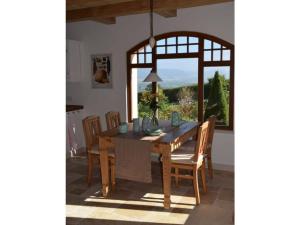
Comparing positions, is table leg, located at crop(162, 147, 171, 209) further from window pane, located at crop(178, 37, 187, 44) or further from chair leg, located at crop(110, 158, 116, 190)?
window pane, located at crop(178, 37, 187, 44)

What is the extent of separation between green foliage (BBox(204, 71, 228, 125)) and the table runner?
179 cm

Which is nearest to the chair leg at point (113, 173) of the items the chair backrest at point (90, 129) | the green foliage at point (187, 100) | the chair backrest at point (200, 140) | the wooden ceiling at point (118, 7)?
the chair backrest at point (90, 129)

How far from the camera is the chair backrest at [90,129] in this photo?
4.04m

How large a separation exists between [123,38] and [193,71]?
4.75ft

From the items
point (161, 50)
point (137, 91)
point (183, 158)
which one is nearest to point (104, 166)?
point (183, 158)

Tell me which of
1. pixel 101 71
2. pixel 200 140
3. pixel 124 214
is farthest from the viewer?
pixel 101 71

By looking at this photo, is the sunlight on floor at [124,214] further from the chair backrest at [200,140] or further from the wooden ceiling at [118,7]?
the wooden ceiling at [118,7]

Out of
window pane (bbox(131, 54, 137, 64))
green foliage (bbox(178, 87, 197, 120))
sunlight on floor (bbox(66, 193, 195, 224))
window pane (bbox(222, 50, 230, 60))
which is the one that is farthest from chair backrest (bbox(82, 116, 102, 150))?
window pane (bbox(222, 50, 230, 60))

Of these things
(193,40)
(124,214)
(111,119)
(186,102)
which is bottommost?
(124,214)

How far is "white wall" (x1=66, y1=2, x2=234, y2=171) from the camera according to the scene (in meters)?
4.81

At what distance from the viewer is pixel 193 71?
16.8ft

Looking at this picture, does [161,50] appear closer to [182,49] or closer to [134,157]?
[182,49]
